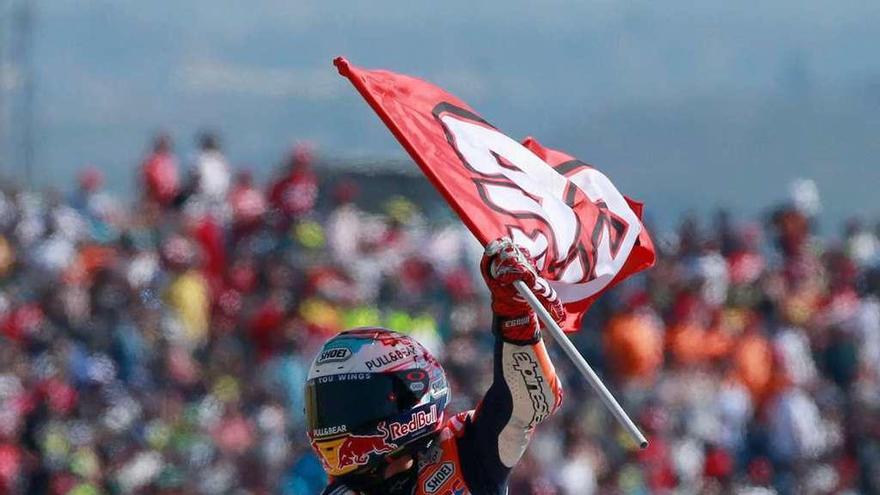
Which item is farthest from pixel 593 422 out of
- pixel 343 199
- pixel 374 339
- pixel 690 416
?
pixel 374 339

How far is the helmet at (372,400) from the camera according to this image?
5.96 metres

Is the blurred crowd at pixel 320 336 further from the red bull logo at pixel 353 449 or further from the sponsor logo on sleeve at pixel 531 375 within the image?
the sponsor logo on sleeve at pixel 531 375

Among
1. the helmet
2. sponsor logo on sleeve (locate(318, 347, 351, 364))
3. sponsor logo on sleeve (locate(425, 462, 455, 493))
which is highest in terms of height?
sponsor logo on sleeve (locate(318, 347, 351, 364))

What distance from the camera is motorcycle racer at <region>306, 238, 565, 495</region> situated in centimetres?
580

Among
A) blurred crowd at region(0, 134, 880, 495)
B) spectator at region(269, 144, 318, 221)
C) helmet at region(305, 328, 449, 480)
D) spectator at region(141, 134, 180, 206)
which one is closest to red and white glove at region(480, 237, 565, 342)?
helmet at region(305, 328, 449, 480)

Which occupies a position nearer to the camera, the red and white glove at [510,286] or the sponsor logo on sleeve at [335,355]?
the red and white glove at [510,286]

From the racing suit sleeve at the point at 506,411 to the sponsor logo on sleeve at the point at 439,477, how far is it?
44 mm

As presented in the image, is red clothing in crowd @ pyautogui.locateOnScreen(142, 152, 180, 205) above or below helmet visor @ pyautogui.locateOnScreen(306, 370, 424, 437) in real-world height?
below

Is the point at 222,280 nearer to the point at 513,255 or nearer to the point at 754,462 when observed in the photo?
the point at 754,462

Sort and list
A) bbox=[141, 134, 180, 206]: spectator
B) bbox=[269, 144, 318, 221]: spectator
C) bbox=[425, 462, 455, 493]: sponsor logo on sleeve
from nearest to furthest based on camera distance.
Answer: bbox=[425, 462, 455, 493]: sponsor logo on sleeve
bbox=[269, 144, 318, 221]: spectator
bbox=[141, 134, 180, 206]: spectator

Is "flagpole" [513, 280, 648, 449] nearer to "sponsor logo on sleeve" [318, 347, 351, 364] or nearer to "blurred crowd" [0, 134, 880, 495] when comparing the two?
"sponsor logo on sleeve" [318, 347, 351, 364]

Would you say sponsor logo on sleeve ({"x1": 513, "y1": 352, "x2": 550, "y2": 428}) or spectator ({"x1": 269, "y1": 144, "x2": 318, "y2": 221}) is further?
spectator ({"x1": 269, "y1": 144, "x2": 318, "y2": 221})

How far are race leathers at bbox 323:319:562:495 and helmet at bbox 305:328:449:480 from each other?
0.08 m

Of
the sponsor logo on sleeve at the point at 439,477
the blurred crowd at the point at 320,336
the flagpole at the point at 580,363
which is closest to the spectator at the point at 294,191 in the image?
the blurred crowd at the point at 320,336
